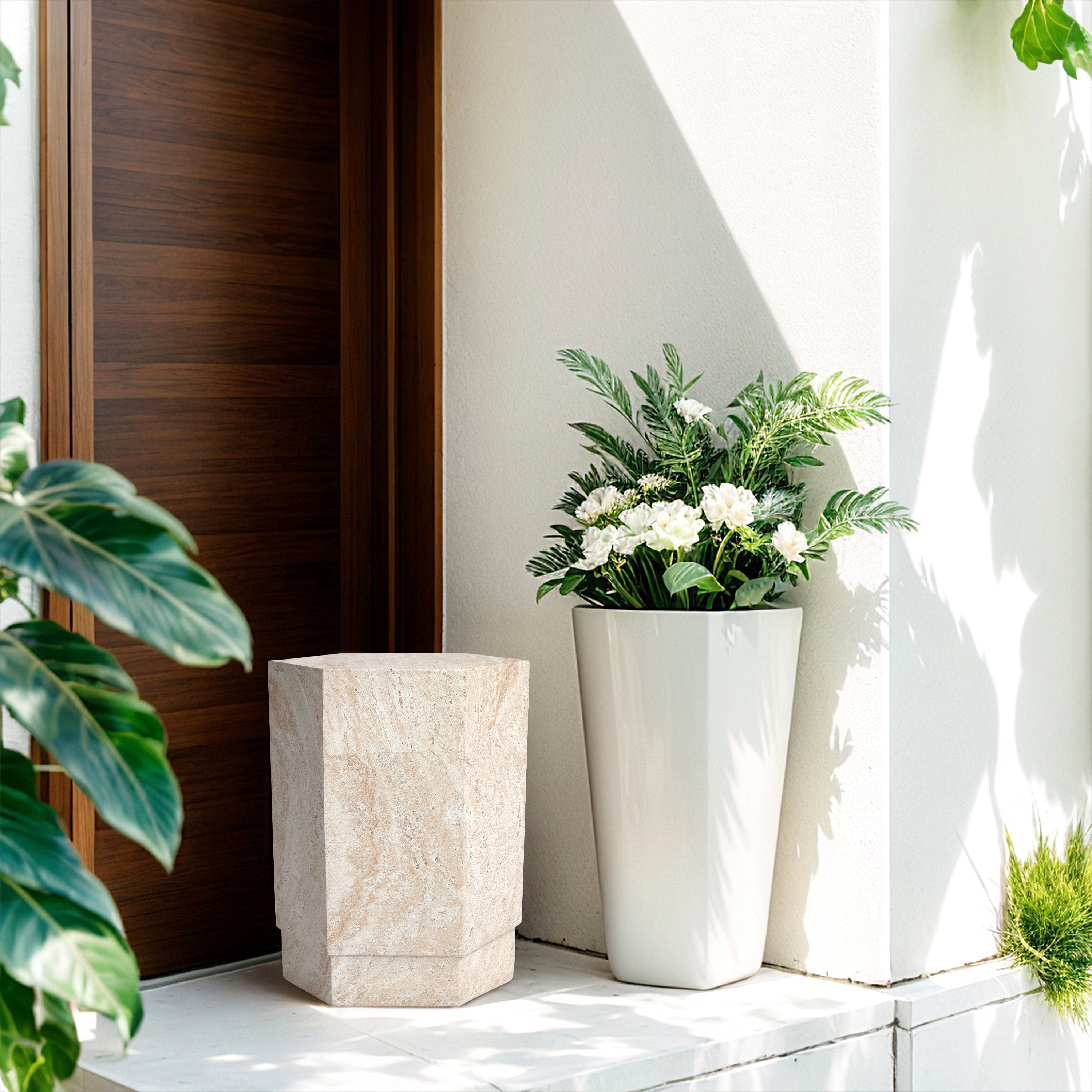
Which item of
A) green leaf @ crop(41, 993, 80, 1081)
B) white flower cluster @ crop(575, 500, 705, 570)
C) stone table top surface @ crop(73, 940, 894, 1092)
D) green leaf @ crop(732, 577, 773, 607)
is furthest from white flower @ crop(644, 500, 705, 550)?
green leaf @ crop(41, 993, 80, 1081)

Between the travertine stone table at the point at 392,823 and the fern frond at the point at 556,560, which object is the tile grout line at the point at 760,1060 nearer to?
the travertine stone table at the point at 392,823

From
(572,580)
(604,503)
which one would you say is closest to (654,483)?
(604,503)

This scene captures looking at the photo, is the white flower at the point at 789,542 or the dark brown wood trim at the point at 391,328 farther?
the dark brown wood trim at the point at 391,328

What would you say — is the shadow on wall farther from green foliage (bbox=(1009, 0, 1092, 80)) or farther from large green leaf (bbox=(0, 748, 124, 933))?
large green leaf (bbox=(0, 748, 124, 933))

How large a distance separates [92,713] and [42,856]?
118 mm

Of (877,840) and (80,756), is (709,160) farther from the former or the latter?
(80,756)

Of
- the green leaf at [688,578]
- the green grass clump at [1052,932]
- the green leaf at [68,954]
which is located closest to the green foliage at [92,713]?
the green leaf at [68,954]

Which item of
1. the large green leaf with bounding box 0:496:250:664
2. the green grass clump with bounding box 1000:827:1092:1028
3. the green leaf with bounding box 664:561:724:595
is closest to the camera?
the large green leaf with bounding box 0:496:250:664

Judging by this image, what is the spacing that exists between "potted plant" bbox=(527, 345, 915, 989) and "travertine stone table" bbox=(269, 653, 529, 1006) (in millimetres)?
196

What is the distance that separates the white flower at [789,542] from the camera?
1921mm

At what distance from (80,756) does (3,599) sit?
315 mm

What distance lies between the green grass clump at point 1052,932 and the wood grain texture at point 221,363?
126cm

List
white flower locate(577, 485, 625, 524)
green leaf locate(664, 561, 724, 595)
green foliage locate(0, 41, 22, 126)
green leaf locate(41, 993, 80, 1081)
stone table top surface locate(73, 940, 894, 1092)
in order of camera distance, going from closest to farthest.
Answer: green leaf locate(41, 993, 80, 1081) < green foliage locate(0, 41, 22, 126) < stone table top surface locate(73, 940, 894, 1092) < green leaf locate(664, 561, 724, 595) < white flower locate(577, 485, 625, 524)

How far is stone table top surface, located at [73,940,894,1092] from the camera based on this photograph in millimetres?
1730
